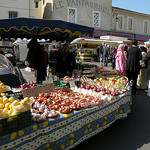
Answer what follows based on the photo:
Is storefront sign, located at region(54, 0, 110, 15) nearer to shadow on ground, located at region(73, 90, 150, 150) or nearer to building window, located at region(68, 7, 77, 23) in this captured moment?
building window, located at region(68, 7, 77, 23)

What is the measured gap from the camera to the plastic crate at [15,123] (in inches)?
74.9

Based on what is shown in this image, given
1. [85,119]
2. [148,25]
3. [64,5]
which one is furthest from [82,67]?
[148,25]

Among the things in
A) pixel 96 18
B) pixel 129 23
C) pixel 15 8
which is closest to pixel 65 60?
pixel 15 8

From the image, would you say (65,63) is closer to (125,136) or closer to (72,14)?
(125,136)

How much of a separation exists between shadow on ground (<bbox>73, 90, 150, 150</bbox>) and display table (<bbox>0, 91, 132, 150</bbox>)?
0.98 ft

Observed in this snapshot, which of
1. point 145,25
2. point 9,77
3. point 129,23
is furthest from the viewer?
point 145,25

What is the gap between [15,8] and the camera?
744 inches

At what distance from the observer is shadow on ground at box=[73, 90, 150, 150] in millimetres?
3061

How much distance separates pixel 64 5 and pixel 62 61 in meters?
15.4

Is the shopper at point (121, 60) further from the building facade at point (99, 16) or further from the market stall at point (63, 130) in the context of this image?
the building facade at point (99, 16)

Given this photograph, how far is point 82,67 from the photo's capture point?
6.09 metres

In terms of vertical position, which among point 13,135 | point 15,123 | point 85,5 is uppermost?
point 85,5

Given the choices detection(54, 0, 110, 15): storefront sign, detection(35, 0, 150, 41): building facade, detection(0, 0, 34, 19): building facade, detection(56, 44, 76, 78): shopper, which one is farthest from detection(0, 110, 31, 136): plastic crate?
detection(0, 0, 34, 19): building facade

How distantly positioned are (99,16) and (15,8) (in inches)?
406
